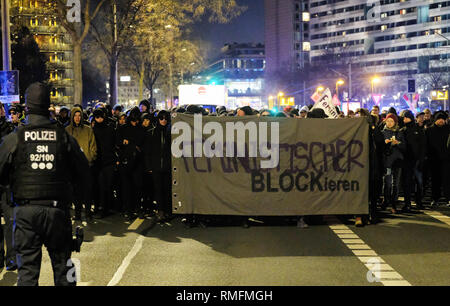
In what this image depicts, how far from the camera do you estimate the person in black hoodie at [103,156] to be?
1238 cm

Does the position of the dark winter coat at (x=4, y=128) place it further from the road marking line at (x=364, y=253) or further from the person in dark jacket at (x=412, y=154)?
the person in dark jacket at (x=412, y=154)

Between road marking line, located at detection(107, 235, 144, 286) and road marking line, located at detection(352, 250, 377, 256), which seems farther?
road marking line, located at detection(352, 250, 377, 256)

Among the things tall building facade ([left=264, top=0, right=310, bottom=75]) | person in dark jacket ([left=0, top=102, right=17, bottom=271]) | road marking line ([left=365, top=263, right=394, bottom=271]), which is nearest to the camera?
road marking line ([left=365, top=263, right=394, bottom=271])

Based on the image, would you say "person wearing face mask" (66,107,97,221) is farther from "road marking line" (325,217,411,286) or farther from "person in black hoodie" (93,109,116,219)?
"road marking line" (325,217,411,286)

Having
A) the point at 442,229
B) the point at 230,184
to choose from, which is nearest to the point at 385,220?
the point at 442,229

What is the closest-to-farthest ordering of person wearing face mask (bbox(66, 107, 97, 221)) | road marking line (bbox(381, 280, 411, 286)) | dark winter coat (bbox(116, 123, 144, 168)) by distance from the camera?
road marking line (bbox(381, 280, 411, 286))
person wearing face mask (bbox(66, 107, 97, 221))
dark winter coat (bbox(116, 123, 144, 168))

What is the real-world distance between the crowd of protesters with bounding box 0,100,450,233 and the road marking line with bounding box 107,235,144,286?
1.75 metres

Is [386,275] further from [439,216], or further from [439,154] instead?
[439,154]

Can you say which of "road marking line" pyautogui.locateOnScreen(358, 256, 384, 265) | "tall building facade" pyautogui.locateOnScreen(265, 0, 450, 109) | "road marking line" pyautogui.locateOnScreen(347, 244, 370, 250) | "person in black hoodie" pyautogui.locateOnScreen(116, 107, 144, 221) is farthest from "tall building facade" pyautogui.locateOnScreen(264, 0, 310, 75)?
"road marking line" pyautogui.locateOnScreen(358, 256, 384, 265)

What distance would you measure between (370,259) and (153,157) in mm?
4789

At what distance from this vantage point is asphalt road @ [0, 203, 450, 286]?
7258 mm
